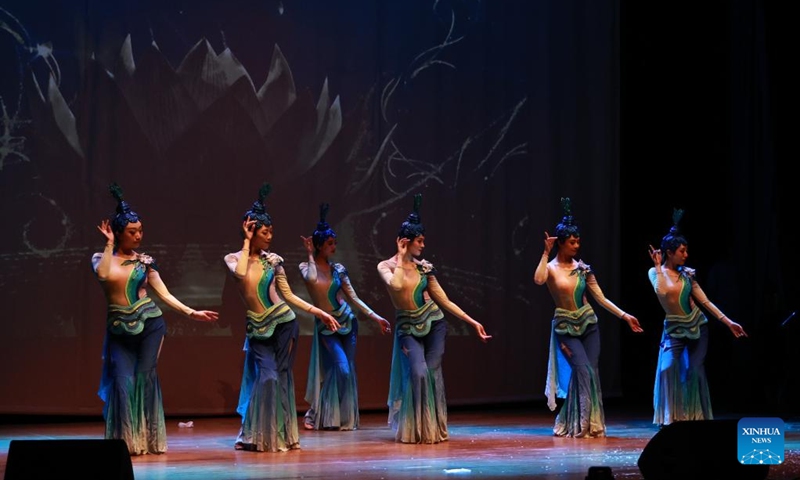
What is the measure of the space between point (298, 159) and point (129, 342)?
319 centimetres

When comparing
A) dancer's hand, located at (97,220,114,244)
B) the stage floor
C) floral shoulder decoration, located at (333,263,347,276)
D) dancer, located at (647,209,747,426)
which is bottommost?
the stage floor

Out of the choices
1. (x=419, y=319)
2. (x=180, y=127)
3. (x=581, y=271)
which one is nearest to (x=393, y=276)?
(x=419, y=319)

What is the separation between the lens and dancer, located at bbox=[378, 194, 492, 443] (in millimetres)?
7945

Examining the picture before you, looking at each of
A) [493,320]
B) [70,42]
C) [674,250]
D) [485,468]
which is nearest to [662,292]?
[674,250]

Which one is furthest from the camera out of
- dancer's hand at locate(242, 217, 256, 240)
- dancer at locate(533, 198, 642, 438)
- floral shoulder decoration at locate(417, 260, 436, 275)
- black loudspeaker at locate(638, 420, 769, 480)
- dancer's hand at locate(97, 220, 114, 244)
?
dancer at locate(533, 198, 642, 438)

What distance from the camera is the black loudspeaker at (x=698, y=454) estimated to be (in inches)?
155

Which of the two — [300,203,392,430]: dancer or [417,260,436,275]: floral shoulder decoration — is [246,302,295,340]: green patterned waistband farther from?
[300,203,392,430]: dancer

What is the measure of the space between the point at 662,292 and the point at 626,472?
2.76 metres

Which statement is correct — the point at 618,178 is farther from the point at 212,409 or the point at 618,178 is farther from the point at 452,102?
the point at 212,409

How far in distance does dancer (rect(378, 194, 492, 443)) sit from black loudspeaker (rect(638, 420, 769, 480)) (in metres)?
4.04

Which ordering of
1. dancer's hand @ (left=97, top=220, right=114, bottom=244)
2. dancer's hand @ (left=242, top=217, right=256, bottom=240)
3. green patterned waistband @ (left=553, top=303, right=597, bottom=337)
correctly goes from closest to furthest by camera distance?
dancer's hand @ (left=97, top=220, right=114, bottom=244) → dancer's hand @ (left=242, top=217, right=256, bottom=240) → green patterned waistband @ (left=553, top=303, right=597, bottom=337)

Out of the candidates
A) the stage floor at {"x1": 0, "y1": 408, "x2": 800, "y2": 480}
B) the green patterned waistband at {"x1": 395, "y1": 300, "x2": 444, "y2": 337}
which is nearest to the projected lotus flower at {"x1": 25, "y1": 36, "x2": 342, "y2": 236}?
the stage floor at {"x1": 0, "y1": 408, "x2": 800, "y2": 480}

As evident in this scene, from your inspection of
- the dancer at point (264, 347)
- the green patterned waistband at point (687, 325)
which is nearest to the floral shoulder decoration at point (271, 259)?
the dancer at point (264, 347)

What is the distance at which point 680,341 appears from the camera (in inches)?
350
